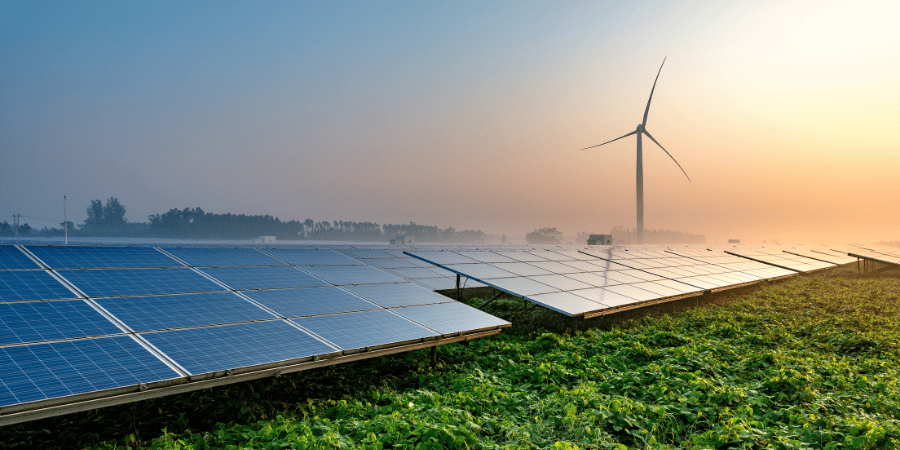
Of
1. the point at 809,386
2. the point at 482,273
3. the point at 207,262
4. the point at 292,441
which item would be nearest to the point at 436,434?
the point at 292,441

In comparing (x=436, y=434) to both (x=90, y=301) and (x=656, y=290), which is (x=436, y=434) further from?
(x=656, y=290)

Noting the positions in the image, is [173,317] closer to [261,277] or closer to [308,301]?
[308,301]

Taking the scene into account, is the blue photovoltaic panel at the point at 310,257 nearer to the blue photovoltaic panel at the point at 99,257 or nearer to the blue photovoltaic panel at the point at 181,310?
the blue photovoltaic panel at the point at 99,257

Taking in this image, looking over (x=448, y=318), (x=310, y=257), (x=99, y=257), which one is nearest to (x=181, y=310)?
(x=99, y=257)

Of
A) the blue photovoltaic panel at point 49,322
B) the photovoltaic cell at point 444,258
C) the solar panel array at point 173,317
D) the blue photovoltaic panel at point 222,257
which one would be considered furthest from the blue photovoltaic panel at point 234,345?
the photovoltaic cell at point 444,258

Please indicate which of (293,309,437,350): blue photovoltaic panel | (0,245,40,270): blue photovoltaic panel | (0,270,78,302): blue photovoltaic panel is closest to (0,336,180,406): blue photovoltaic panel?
(0,270,78,302): blue photovoltaic panel

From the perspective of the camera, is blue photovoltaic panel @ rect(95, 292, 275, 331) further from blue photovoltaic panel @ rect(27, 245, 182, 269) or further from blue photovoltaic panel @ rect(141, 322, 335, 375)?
blue photovoltaic panel @ rect(27, 245, 182, 269)

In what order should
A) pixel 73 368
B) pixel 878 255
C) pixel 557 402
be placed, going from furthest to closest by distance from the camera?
1. pixel 878 255
2. pixel 557 402
3. pixel 73 368
